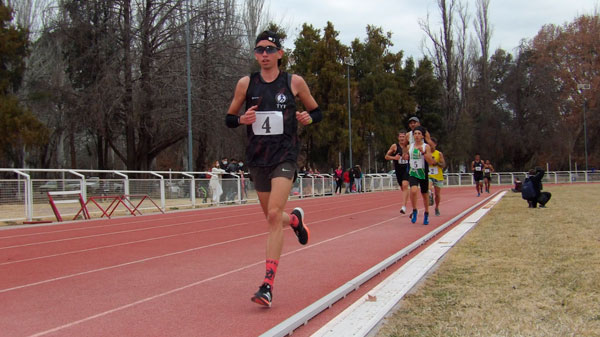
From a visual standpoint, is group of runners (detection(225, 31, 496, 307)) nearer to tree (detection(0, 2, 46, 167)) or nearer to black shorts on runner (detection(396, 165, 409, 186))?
black shorts on runner (detection(396, 165, 409, 186))

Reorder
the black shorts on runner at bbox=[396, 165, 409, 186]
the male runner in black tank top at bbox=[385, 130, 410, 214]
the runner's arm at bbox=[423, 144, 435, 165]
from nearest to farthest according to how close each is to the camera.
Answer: the runner's arm at bbox=[423, 144, 435, 165] < the male runner in black tank top at bbox=[385, 130, 410, 214] < the black shorts on runner at bbox=[396, 165, 409, 186]

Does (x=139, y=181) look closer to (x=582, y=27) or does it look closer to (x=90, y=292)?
(x=90, y=292)

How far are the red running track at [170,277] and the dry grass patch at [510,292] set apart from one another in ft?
2.55

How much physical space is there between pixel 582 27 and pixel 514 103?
9.58 m

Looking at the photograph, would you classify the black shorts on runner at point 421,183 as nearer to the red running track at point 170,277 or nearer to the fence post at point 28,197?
the red running track at point 170,277

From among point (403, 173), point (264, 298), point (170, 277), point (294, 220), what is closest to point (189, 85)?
point (403, 173)

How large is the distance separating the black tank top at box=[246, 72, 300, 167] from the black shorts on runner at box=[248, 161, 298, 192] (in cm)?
4

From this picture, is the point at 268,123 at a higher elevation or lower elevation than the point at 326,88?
lower

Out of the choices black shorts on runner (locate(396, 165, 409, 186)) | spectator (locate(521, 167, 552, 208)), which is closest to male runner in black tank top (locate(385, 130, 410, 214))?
black shorts on runner (locate(396, 165, 409, 186))

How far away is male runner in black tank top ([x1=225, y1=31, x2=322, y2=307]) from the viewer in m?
4.41

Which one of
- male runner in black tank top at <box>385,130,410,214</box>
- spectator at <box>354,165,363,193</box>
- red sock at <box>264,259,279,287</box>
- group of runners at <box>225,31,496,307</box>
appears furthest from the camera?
spectator at <box>354,165,363,193</box>

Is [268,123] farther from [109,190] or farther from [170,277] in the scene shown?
[109,190]

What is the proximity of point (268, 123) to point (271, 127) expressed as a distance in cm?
4

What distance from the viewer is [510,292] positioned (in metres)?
4.41
